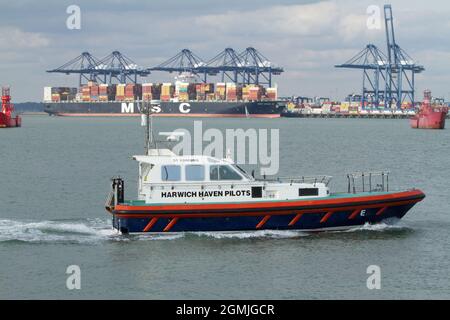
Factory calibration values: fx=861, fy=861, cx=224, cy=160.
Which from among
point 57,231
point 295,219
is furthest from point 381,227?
point 57,231

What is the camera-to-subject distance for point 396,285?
23203 mm

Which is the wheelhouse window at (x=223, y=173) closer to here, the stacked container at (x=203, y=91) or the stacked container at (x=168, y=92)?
the stacked container at (x=203, y=91)

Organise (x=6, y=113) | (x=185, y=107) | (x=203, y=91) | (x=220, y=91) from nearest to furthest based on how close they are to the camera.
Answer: (x=6, y=113), (x=185, y=107), (x=203, y=91), (x=220, y=91)

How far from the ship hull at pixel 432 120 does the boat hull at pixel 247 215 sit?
109700mm

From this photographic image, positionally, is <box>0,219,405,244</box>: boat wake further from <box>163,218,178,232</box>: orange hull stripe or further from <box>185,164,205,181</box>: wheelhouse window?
<box>185,164,205,181</box>: wheelhouse window

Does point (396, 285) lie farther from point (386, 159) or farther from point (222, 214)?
point (386, 159)

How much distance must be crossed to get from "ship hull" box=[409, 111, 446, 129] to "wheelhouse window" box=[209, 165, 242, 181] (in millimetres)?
111299

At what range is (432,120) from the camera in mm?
136750

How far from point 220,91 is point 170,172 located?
170903 mm

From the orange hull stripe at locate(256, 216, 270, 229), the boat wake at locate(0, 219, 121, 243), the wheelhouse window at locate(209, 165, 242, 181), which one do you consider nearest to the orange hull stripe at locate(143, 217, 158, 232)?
the boat wake at locate(0, 219, 121, 243)

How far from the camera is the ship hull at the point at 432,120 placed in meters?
135

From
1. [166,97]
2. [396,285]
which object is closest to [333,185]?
[396,285]

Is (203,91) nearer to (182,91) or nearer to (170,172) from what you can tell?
(182,91)
